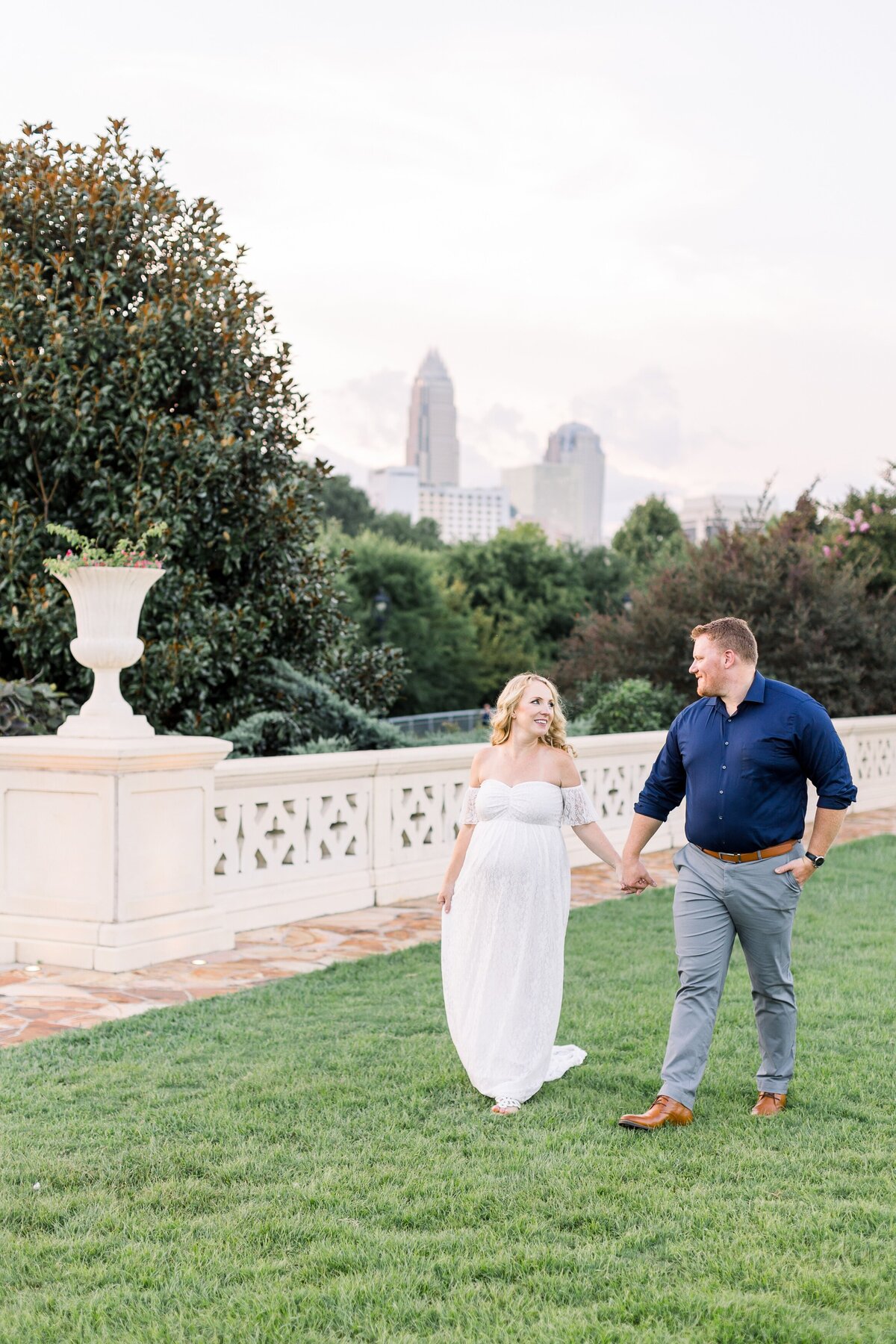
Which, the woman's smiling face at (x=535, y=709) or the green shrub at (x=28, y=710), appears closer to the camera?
the woman's smiling face at (x=535, y=709)

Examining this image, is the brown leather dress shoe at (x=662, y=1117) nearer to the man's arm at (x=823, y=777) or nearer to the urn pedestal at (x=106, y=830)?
the man's arm at (x=823, y=777)

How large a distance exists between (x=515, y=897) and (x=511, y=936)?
0.16 meters

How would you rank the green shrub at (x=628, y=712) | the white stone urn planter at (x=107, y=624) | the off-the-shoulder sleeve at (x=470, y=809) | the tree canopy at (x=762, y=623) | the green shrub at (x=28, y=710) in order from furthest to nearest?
the tree canopy at (x=762, y=623) → the green shrub at (x=628, y=712) → the green shrub at (x=28, y=710) → the white stone urn planter at (x=107, y=624) → the off-the-shoulder sleeve at (x=470, y=809)

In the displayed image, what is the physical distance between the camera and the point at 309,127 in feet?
53.4

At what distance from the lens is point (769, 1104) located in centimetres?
511

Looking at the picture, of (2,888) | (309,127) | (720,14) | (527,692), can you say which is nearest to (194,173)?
(309,127)

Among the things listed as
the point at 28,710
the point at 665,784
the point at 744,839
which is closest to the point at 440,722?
the point at 28,710

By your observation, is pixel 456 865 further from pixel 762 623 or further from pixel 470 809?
pixel 762 623

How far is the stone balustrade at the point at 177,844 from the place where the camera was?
782 cm

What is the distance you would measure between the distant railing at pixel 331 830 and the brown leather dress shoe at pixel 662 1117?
426 cm

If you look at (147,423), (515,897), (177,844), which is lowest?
(177,844)

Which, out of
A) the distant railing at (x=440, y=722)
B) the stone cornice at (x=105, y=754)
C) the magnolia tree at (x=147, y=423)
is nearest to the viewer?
the stone cornice at (x=105, y=754)

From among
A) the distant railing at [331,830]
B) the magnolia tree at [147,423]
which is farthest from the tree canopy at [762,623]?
the distant railing at [331,830]

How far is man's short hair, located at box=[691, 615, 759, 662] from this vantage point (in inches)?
199
